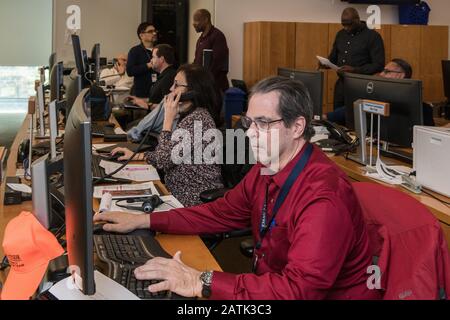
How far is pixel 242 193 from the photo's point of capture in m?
1.93

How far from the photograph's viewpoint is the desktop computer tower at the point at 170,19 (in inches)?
336

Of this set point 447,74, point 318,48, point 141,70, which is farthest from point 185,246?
point 318,48

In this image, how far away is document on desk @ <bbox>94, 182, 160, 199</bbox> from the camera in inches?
92.2

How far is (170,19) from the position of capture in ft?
28.2

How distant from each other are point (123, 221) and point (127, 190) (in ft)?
1.77

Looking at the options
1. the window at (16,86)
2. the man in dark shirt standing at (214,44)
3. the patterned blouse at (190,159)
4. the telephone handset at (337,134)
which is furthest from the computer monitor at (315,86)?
the window at (16,86)

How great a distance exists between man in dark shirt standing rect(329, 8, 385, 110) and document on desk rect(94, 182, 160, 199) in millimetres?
3770

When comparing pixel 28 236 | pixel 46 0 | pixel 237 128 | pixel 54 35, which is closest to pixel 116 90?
pixel 54 35

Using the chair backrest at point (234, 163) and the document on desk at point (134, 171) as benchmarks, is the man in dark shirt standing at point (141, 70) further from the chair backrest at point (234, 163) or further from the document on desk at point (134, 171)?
the chair backrest at point (234, 163)

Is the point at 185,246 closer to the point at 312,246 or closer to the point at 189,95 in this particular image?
the point at 312,246

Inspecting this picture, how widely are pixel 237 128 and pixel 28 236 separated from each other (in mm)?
1547

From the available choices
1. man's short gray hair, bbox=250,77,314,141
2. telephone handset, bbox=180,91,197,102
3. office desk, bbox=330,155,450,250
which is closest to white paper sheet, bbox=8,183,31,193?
telephone handset, bbox=180,91,197,102

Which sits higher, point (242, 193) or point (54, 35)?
point (54, 35)
